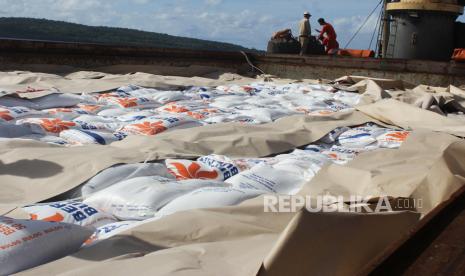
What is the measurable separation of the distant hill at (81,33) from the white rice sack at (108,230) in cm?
1532

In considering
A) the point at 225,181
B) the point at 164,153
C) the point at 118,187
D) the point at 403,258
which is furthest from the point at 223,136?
the point at 403,258

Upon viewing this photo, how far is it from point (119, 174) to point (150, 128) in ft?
3.64

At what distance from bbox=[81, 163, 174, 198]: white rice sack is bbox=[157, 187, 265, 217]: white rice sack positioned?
0.43 meters

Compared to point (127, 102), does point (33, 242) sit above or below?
below

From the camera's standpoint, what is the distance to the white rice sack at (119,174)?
225 cm

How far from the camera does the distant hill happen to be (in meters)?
18.4

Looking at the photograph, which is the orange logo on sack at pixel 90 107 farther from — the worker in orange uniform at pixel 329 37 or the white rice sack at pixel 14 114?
the worker in orange uniform at pixel 329 37

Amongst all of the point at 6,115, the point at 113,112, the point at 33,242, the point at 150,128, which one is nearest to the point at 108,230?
the point at 33,242

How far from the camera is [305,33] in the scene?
34.6ft

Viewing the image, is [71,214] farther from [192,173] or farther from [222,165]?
[222,165]

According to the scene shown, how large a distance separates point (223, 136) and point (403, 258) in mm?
2116

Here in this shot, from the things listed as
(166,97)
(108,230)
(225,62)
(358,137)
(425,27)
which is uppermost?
(425,27)

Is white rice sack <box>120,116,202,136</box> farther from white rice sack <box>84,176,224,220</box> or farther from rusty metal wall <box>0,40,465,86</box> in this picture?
rusty metal wall <box>0,40,465,86</box>

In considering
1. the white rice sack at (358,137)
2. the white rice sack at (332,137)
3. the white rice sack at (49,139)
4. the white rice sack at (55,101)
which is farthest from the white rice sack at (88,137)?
the white rice sack at (358,137)
